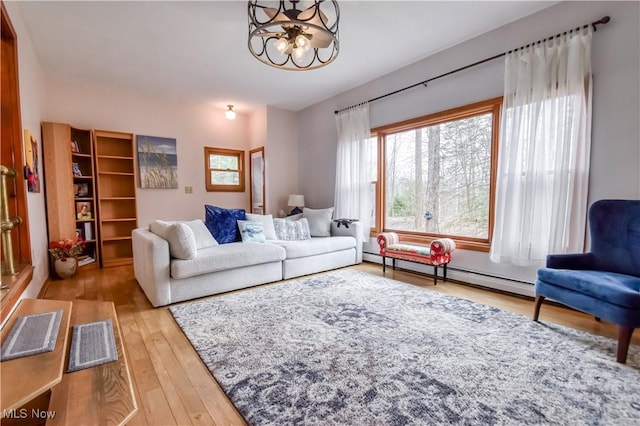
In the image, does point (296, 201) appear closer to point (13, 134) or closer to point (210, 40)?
point (210, 40)

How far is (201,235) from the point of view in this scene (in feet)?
10.9

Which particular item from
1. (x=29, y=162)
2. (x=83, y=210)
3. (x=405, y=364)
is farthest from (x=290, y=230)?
(x=83, y=210)

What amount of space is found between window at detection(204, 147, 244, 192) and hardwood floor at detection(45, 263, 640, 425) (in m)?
2.30

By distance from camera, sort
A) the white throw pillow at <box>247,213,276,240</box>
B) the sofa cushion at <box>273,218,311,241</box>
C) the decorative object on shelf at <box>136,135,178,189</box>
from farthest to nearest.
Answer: the decorative object on shelf at <box>136,135,178,189</box> → the sofa cushion at <box>273,218,311,241</box> → the white throw pillow at <box>247,213,276,240</box>

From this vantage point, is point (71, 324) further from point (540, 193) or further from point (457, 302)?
point (540, 193)

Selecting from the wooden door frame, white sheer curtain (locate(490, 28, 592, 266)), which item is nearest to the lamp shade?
white sheer curtain (locate(490, 28, 592, 266))

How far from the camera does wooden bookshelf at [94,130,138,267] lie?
14.5 feet

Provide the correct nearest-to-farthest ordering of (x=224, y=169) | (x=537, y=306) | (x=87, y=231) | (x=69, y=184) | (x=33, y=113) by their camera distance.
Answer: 1. (x=537, y=306)
2. (x=33, y=113)
3. (x=69, y=184)
4. (x=87, y=231)
5. (x=224, y=169)

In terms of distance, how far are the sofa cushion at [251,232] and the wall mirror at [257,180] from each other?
1.78 meters

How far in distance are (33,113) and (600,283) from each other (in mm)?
5356

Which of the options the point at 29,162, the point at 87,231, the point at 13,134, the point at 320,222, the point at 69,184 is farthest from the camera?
the point at 320,222

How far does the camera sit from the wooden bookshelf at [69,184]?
372 centimetres

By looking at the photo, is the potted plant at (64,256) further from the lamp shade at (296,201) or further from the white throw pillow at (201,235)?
the lamp shade at (296,201)

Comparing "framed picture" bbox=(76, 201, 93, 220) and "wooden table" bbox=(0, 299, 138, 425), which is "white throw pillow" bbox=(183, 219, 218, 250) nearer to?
"framed picture" bbox=(76, 201, 93, 220)
